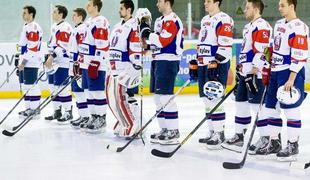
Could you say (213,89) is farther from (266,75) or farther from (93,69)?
(93,69)

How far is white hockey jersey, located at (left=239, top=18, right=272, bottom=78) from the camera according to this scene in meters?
4.45

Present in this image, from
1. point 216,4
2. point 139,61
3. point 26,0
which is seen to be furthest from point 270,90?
point 26,0

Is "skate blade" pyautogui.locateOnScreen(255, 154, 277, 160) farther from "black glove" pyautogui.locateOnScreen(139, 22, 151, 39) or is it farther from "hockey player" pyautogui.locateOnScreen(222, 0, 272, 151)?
"black glove" pyautogui.locateOnScreen(139, 22, 151, 39)

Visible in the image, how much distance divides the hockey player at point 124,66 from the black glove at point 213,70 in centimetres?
65

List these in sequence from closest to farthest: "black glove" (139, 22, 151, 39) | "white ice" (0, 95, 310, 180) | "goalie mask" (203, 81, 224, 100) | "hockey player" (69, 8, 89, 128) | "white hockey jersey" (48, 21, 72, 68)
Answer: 1. "white ice" (0, 95, 310, 180)
2. "goalie mask" (203, 81, 224, 100)
3. "black glove" (139, 22, 151, 39)
4. "hockey player" (69, 8, 89, 128)
5. "white hockey jersey" (48, 21, 72, 68)

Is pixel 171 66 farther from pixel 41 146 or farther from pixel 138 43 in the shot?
pixel 41 146

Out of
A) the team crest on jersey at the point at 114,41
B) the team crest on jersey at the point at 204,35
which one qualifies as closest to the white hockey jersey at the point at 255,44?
the team crest on jersey at the point at 204,35

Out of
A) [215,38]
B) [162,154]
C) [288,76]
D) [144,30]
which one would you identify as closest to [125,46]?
[144,30]

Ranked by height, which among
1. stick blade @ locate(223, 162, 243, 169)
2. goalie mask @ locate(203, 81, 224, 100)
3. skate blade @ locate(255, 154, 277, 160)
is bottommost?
skate blade @ locate(255, 154, 277, 160)

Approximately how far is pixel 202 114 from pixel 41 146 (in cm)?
251

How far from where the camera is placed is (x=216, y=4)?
4812 mm

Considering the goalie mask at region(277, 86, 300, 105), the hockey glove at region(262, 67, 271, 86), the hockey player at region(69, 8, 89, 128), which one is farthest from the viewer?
the hockey player at region(69, 8, 89, 128)

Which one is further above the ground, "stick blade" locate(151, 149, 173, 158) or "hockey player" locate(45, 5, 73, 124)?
"hockey player" locate(45, 5, 73, 124)

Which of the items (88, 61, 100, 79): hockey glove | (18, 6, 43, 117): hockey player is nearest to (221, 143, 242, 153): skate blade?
(88, 61, 100, 79): hockey glove
